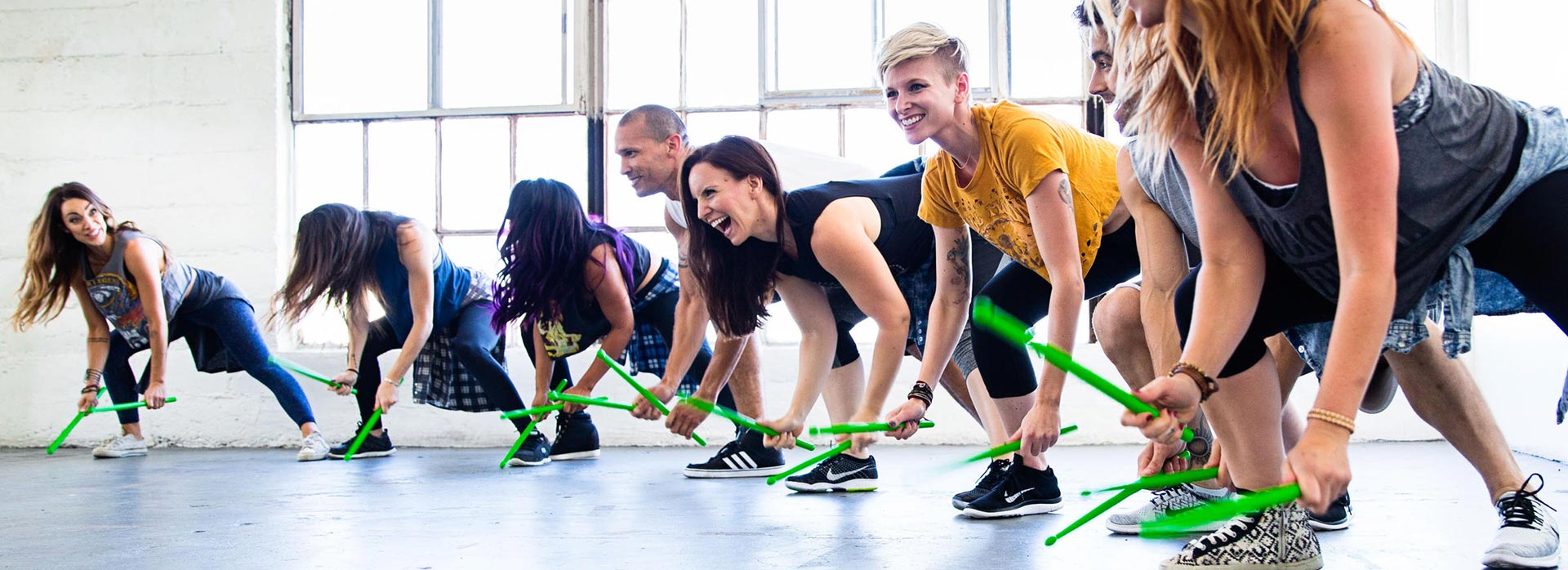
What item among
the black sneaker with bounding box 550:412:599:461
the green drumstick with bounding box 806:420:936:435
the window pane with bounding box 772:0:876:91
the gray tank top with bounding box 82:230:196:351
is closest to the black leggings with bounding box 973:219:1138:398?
the green drumstick with bounding box 806:420:936:435

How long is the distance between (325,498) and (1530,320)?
344 cm

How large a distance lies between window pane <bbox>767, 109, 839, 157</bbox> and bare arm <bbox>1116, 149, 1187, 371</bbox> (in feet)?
9.69

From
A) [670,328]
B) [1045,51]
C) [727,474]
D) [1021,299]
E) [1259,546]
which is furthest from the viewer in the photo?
[1045,51]

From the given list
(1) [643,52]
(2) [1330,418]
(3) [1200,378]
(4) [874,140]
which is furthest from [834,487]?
(1) [643,52]

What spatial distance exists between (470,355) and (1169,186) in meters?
2.71

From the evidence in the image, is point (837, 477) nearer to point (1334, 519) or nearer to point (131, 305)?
point (1334, 519)

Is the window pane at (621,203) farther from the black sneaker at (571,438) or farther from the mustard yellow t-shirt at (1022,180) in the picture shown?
the mustard yellow t-shirt at (1022,180)

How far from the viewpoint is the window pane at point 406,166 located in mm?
4887

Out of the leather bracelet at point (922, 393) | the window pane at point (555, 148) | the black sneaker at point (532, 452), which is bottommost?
the black sneaker at point (532, 452)

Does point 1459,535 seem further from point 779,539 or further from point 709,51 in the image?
point 709,51

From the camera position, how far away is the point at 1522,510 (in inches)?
57.7

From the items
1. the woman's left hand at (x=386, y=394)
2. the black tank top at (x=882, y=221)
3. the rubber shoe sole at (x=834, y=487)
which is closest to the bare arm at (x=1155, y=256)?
the black tank top at (x=882, y=221)

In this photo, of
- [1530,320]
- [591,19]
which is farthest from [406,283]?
[1530,320]

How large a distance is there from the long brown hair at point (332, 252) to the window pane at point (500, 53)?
1.25 metres
